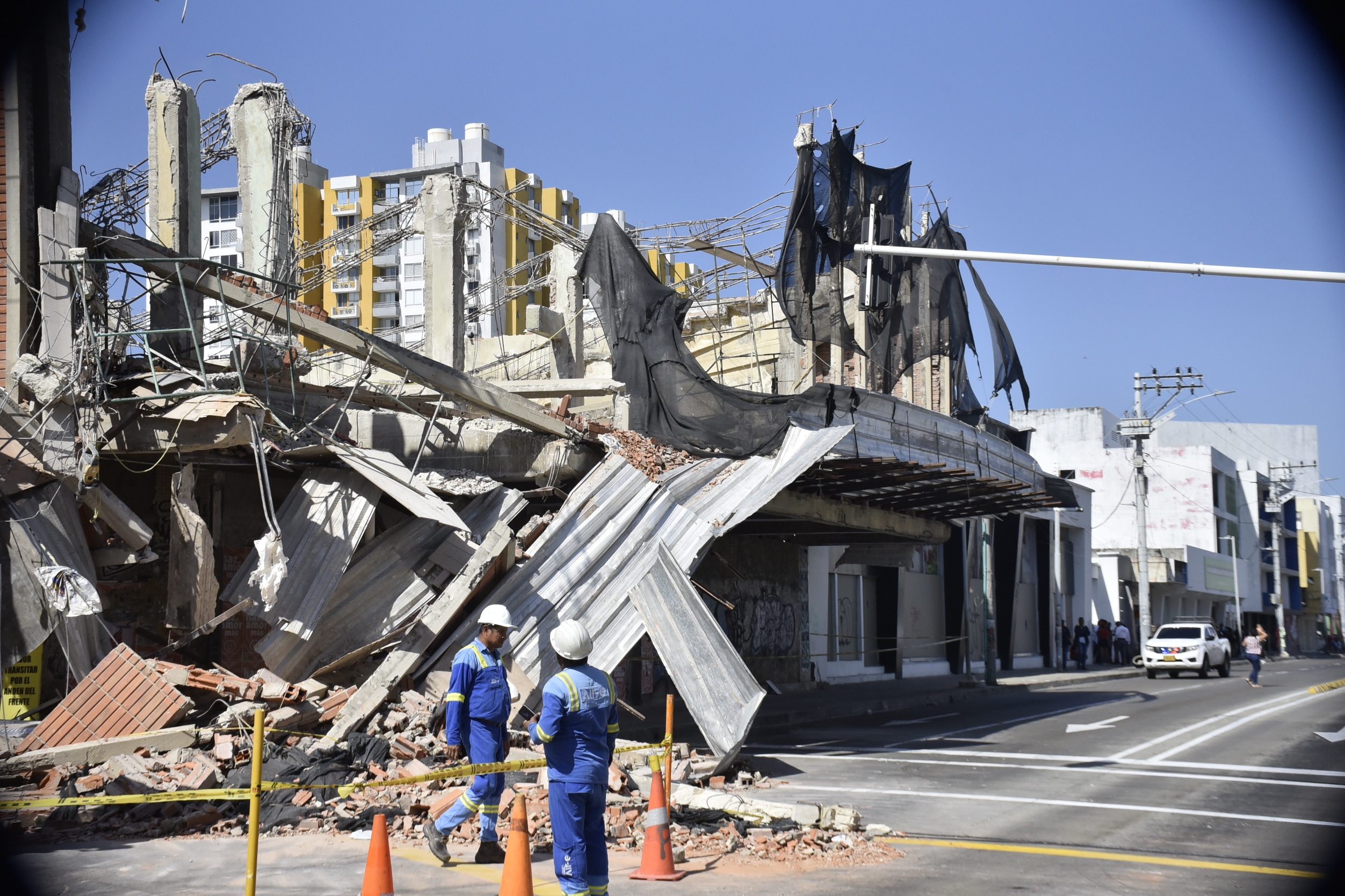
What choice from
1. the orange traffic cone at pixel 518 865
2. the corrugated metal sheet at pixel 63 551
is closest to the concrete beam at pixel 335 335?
the corrugated metal sheet at pixel 63 551

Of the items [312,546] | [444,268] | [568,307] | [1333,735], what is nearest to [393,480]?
[312,546]

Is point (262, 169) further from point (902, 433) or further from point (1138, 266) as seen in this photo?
point (1138, 266)

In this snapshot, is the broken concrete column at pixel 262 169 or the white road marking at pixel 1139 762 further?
the broken concrete column at pixel 262 169

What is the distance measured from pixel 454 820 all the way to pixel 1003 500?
62.3ft

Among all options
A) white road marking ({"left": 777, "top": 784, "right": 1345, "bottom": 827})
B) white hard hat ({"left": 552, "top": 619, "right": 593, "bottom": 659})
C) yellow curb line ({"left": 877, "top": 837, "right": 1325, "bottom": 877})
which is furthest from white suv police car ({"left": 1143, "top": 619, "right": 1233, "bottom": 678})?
white hard hat ({"left": 552, "top": 619, "right": 593, "bottom": 659})

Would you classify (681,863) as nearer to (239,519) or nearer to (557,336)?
(239,519)

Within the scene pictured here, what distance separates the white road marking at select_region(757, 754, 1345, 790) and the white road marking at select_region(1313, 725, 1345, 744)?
4.85m

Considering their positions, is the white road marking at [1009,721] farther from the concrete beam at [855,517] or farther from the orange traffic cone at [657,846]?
the orange traffic cone at [657,846]

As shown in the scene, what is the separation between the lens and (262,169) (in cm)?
2084

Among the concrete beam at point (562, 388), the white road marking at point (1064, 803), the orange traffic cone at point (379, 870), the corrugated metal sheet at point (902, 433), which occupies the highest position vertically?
the concrete beam at point (562, 388)

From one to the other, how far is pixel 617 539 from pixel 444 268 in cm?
940

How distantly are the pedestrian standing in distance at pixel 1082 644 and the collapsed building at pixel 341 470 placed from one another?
20.7 meters

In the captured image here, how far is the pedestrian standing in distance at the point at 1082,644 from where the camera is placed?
4072 centimetres

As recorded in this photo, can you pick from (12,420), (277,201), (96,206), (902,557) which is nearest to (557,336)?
(277,201)
